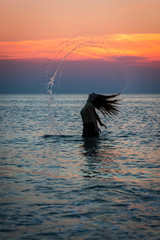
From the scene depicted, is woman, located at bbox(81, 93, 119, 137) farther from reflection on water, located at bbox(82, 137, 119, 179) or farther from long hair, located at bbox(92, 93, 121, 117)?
reflection on water, located at bbox(82, 137, 119, 179)

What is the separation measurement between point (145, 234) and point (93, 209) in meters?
1.16

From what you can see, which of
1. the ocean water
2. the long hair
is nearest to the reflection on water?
the ocean water

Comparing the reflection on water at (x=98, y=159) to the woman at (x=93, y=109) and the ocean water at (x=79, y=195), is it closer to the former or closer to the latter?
the ocean water at (x=79, y=195)

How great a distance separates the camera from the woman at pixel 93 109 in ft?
47.5

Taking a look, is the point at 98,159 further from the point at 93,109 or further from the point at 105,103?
the point at 105,103

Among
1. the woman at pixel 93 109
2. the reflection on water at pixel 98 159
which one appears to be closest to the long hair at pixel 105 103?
the woman at pixel 93 109

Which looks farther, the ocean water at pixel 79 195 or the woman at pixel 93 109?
the woman at pixel 93 109

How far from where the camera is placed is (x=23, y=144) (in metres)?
14.8

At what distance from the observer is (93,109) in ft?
47.3

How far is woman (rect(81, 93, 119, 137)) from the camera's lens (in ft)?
47.5

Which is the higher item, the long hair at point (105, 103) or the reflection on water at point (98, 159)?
the long hair at point (105, 103)

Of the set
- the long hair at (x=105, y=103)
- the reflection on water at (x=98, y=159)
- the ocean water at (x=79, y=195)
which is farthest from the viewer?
the long hair at (x=105, y=103)

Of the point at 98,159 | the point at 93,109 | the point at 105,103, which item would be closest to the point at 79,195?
the point at 98,159

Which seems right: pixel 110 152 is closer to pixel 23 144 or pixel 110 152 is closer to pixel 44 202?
pixel 23 144
